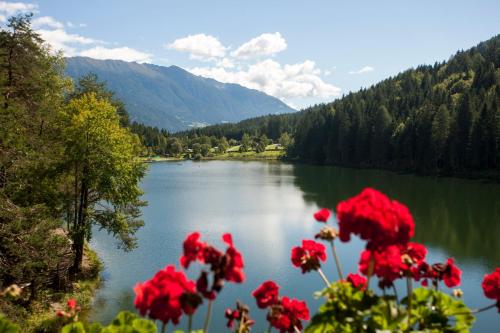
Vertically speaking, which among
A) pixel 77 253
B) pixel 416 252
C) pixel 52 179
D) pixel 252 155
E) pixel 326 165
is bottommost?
pixel 77 253

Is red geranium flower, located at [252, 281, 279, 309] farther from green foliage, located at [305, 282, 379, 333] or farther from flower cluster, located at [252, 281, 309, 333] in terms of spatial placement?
green foliage, located at [305, 282, 379, 333]

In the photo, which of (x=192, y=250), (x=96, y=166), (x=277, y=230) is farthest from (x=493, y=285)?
(x=277, y=230)

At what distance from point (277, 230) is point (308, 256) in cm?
3330

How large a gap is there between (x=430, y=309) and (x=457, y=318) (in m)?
0.21

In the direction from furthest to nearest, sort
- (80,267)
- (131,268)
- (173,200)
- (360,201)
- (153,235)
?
(173,200) < (153,235) < (131,268) < (80,267) < (360,201)

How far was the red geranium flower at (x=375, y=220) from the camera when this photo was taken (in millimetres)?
2400

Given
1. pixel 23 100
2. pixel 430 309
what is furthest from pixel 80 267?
pixel 430 309

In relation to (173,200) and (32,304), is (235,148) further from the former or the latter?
(32,304)

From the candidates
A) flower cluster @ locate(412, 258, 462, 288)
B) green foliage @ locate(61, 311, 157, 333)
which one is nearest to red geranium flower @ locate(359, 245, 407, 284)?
flower cluster @ locate(412, 258, 462, 288)

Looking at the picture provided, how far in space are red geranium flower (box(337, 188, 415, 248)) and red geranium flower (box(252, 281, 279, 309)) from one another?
1382 millimetres

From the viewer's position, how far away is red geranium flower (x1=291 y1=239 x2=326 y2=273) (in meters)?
3.71

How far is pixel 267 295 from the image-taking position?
372 cm

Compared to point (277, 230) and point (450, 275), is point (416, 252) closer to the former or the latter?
point (450, 275)

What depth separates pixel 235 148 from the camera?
7023 inches
